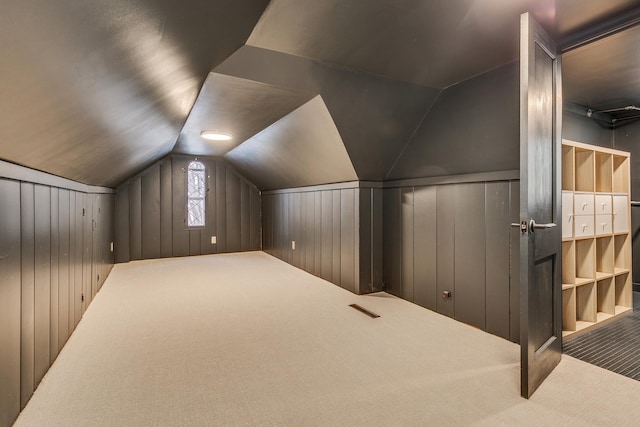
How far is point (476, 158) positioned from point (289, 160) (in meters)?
2.15

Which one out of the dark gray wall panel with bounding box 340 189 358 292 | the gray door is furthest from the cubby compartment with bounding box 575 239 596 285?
the dark gray wall panel with bounding box 340 189 358 292

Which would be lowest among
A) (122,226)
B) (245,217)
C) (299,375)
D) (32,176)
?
(299,375)

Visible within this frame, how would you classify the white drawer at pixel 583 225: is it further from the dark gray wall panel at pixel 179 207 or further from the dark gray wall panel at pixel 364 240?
the dark gray wall panel at pixel 179 207

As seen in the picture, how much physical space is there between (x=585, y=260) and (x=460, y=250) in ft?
3.30

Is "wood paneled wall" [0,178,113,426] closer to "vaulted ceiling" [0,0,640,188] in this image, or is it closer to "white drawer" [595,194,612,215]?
"vaulted ceiling" [0,0,640,188]

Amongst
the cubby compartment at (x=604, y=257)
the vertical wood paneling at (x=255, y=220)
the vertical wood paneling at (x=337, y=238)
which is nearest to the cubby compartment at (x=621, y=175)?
the cubby compartment at (x=604, y=257)

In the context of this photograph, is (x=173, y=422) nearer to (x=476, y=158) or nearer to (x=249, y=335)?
(x=249, y=335)

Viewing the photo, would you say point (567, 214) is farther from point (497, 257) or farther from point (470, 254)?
point (470, 254)

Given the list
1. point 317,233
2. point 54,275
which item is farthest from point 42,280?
point 317,233

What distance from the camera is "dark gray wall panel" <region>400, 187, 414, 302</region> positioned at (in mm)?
2969

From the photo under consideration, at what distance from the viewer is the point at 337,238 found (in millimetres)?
3602

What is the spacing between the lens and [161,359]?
1.89 metres

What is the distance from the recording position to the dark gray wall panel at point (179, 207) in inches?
207

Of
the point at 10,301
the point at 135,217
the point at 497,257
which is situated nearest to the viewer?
the point at 10,301
